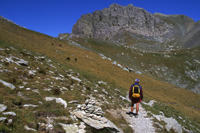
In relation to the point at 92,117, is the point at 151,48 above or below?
above

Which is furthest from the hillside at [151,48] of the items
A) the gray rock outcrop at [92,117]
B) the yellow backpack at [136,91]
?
the gray rock outcrop at [92,117]

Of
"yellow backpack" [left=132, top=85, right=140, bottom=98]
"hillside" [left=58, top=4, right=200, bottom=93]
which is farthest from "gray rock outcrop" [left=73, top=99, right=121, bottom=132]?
"hillside" [left=58, top=4, right=200, bottom=93]

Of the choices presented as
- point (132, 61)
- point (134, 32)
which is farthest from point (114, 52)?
point (134, 32)

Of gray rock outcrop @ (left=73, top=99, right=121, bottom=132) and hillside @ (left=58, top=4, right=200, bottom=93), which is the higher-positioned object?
hillside @ (left=58, top=4, right=200, bottom=93)

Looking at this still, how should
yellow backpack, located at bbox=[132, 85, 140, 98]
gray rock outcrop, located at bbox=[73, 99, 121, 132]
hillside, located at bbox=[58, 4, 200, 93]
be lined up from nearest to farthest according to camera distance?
gray rock outcrop, located at bbox=[73, 99, 121, 132] < yellow backpack, located at bbox=[132, 85, 140, 98] < hillside, located at bbox=[58, 4, 200, 93]

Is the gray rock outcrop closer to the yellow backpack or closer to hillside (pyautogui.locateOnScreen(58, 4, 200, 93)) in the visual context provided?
the yellow backpack

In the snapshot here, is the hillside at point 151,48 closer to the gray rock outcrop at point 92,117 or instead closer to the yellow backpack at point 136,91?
the yellow backpack at point 136,91

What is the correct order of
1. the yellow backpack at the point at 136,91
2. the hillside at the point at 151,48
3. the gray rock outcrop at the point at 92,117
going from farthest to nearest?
the hillside at the point at 151,48
the yellow backpack at the point at 136,91
the gray rock outcrop at the point at 92,117

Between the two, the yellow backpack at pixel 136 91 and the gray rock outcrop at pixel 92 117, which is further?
the yellow backpack at pixel 136 91

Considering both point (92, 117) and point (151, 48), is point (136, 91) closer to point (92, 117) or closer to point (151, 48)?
point (92, 117)

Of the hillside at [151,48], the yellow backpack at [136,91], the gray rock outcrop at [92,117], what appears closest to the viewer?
the gray rock outcrop at [92,117]

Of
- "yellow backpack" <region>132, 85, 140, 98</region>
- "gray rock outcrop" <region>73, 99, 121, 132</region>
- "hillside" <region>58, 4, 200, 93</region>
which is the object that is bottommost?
"gray rock outcrop" <region>73, 99, 121, 132</region>

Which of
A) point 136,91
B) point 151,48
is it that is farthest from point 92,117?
point 151,48

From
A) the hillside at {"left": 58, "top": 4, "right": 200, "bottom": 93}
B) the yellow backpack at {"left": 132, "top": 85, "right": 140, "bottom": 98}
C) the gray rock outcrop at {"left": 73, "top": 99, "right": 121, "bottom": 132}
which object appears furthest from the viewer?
the hillside at {"left": 58, "top": 4, "right": 200, "bottom": 93}
